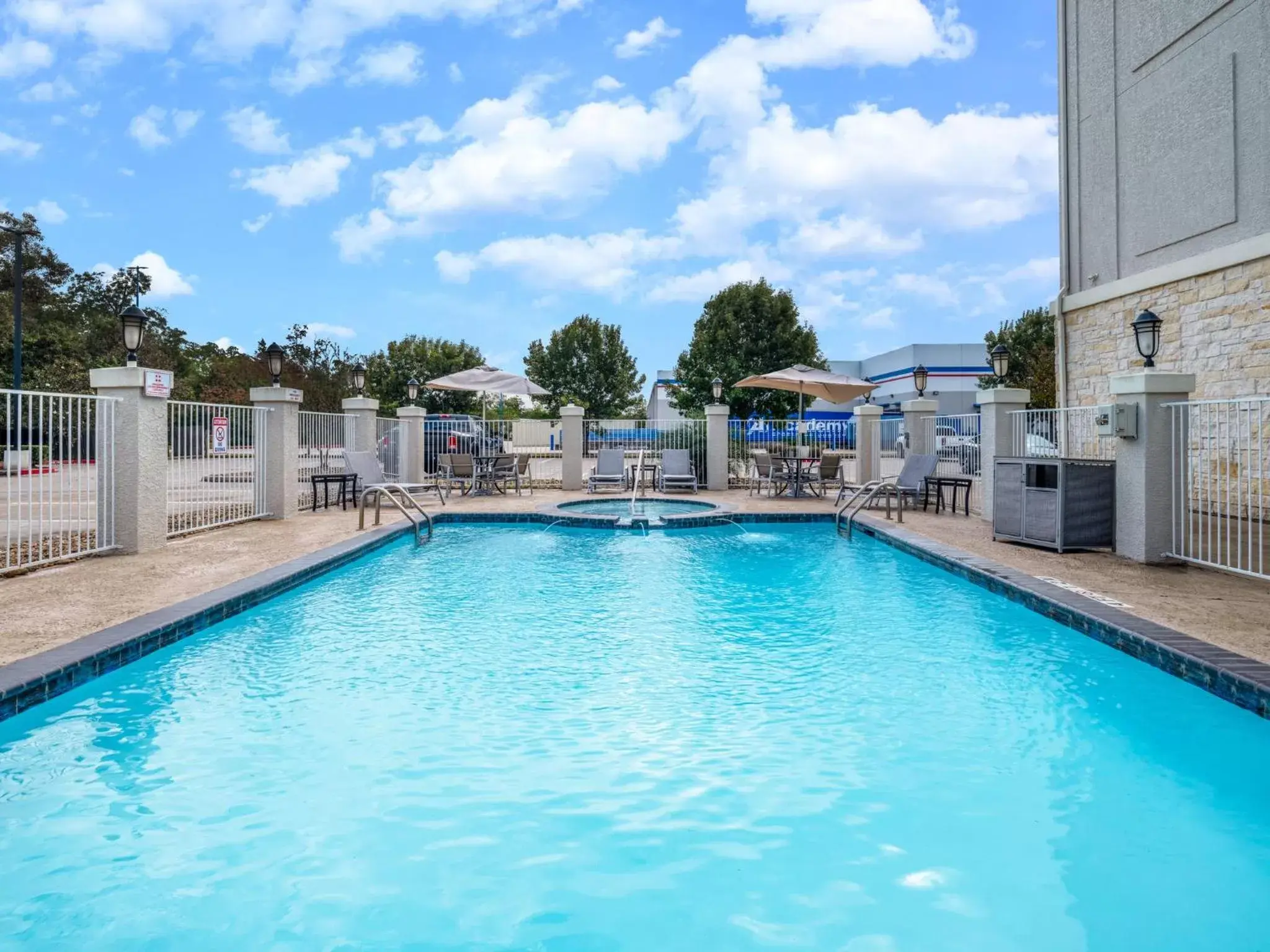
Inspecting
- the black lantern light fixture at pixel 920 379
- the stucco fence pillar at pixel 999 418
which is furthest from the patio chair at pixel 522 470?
→ the stucco fence pillar at pixel 999 418

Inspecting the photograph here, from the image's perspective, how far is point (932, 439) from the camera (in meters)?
14.4

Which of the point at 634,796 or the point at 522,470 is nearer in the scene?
the point at 634,796

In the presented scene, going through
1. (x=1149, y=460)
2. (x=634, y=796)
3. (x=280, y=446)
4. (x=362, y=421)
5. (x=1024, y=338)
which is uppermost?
(x=1024, y=338)

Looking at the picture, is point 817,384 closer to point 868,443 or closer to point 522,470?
point 868,443

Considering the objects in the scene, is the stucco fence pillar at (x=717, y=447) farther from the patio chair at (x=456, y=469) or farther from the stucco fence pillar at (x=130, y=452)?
the stucco fence pillar at (x=130, y=452)

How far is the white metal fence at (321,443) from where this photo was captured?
504 inches

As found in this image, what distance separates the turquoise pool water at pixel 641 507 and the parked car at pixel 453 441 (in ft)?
11.9

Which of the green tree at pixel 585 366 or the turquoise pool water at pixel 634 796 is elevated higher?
the green tree at pixel 585 366

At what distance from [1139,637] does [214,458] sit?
33.6 ft

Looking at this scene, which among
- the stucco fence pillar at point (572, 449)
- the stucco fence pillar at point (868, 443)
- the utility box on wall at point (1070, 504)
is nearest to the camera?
the utility box on wall at point (1070, 504)

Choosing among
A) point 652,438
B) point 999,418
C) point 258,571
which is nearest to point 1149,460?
point 999,418

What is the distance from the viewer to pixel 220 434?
1015 centimetres

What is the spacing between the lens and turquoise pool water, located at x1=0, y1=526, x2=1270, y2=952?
2.56 meters

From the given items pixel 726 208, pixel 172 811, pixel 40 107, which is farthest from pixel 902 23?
pixel 40 107
